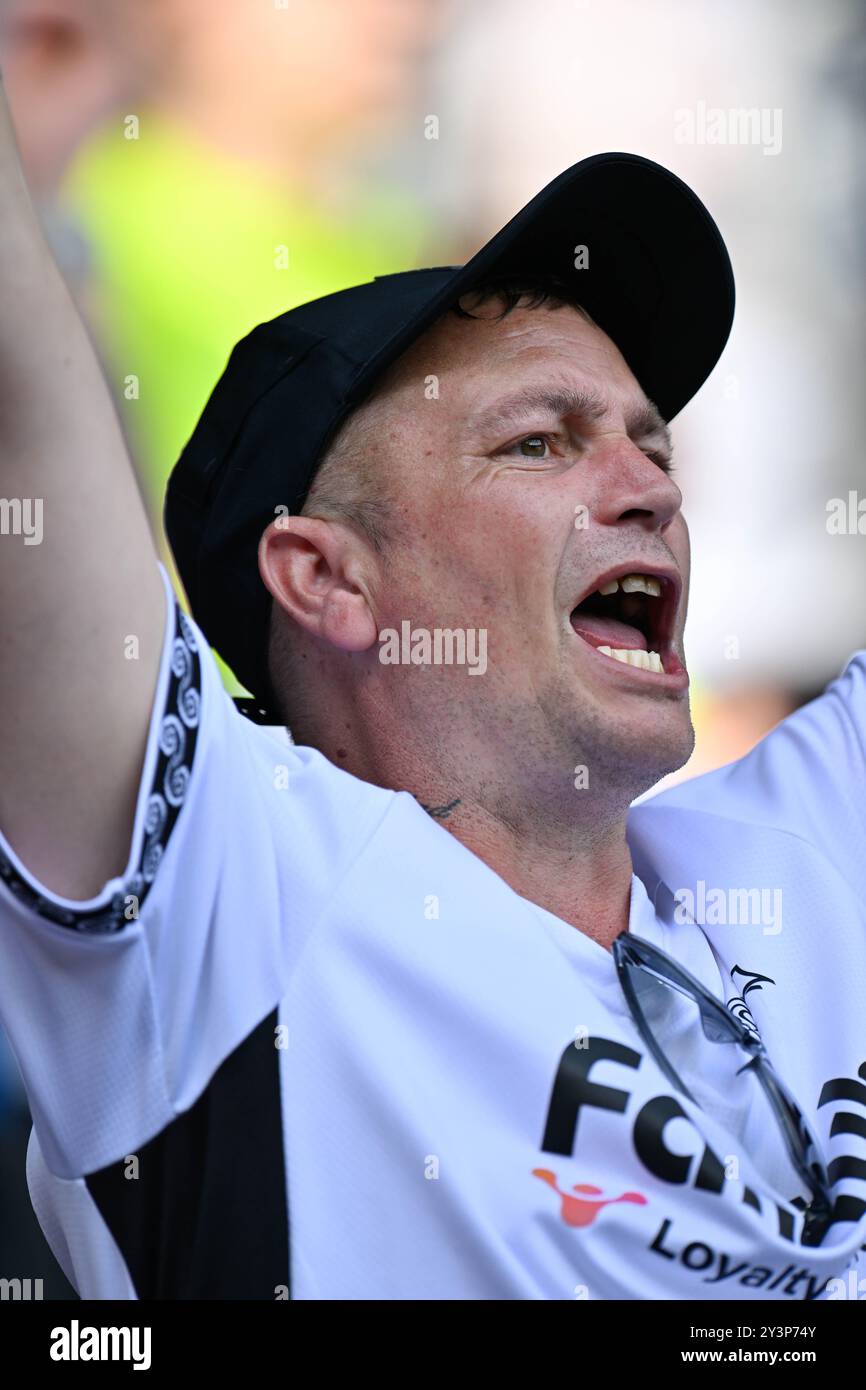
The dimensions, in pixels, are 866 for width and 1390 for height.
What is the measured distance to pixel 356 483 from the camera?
1199 millimetres

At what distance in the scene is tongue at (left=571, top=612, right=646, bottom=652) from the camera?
1233 mm

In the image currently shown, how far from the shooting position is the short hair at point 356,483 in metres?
1.19

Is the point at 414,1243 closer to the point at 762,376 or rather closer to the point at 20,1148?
the point at 20,1148

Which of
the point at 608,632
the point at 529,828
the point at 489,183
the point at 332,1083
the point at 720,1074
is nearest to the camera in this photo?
the point at 332,1083

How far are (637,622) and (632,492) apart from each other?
0.19 meters

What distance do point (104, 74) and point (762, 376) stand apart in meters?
1.43

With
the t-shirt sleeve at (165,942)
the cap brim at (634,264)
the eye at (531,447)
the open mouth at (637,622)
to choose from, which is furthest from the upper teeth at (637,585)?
the t-shirt sleeve at (165,942)

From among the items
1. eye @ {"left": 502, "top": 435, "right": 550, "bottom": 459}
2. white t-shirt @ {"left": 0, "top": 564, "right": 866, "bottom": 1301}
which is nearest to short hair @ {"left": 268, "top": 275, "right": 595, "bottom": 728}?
eye @ {"left": 502, "top": 435, "right": 550, "bottom": 459}

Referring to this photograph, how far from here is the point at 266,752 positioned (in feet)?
3.21

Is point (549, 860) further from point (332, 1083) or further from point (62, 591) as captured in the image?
point (62, 591)

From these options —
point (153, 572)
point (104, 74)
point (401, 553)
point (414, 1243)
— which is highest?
point (104, 74)

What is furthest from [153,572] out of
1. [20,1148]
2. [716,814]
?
[20,1148]

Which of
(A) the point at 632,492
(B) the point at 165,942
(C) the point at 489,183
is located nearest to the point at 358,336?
(A) the point at 632,492

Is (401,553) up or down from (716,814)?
up
